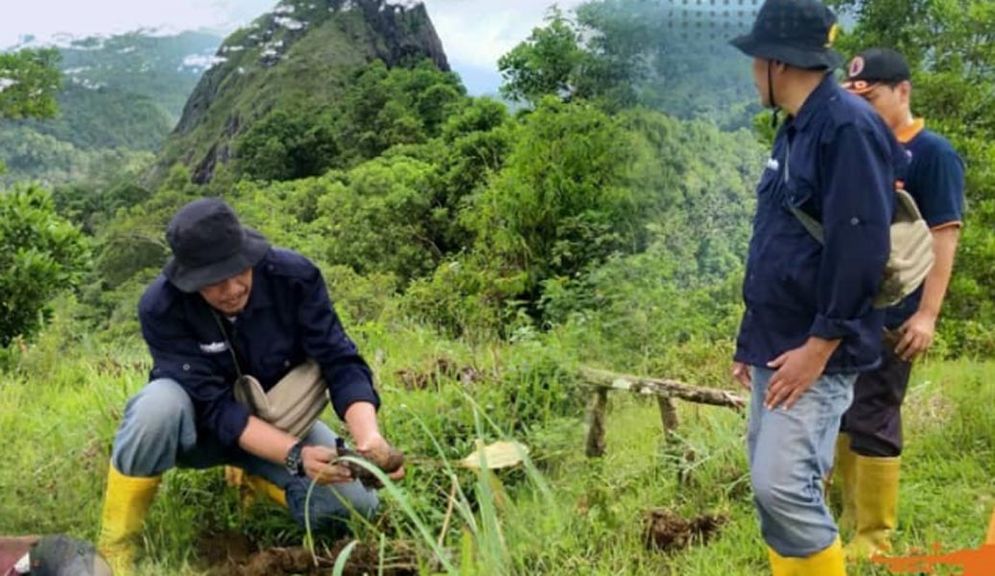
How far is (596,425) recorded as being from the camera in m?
2.96

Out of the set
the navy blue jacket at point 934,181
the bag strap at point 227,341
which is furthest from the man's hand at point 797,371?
the bag strap at point 227,341

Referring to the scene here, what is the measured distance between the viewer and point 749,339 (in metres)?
1.95

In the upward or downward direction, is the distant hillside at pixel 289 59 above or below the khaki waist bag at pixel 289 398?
below

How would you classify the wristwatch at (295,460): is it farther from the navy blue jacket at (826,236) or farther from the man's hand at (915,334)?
the man's hand at (915,334)

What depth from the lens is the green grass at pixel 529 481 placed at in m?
2.36

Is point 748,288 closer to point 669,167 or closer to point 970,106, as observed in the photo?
point 970,106

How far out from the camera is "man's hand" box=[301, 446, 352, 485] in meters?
2.33

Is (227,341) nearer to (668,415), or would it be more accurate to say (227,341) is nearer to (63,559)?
(63,559)

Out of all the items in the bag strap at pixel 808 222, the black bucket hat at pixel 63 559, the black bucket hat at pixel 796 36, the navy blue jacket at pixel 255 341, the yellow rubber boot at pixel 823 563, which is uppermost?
the black bucket hat at pixel 796 36

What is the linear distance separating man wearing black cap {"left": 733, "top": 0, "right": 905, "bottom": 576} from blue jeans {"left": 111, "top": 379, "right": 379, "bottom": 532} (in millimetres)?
1126

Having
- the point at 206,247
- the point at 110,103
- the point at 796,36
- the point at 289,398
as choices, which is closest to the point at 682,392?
the point at 289,398

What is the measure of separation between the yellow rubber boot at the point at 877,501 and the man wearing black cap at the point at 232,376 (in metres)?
1.17

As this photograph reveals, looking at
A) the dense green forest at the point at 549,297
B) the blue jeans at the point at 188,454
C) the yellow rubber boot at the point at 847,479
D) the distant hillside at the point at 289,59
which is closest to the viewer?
the blue jeans at the point at 188,454

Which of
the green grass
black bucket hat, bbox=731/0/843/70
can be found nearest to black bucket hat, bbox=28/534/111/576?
the green grass
